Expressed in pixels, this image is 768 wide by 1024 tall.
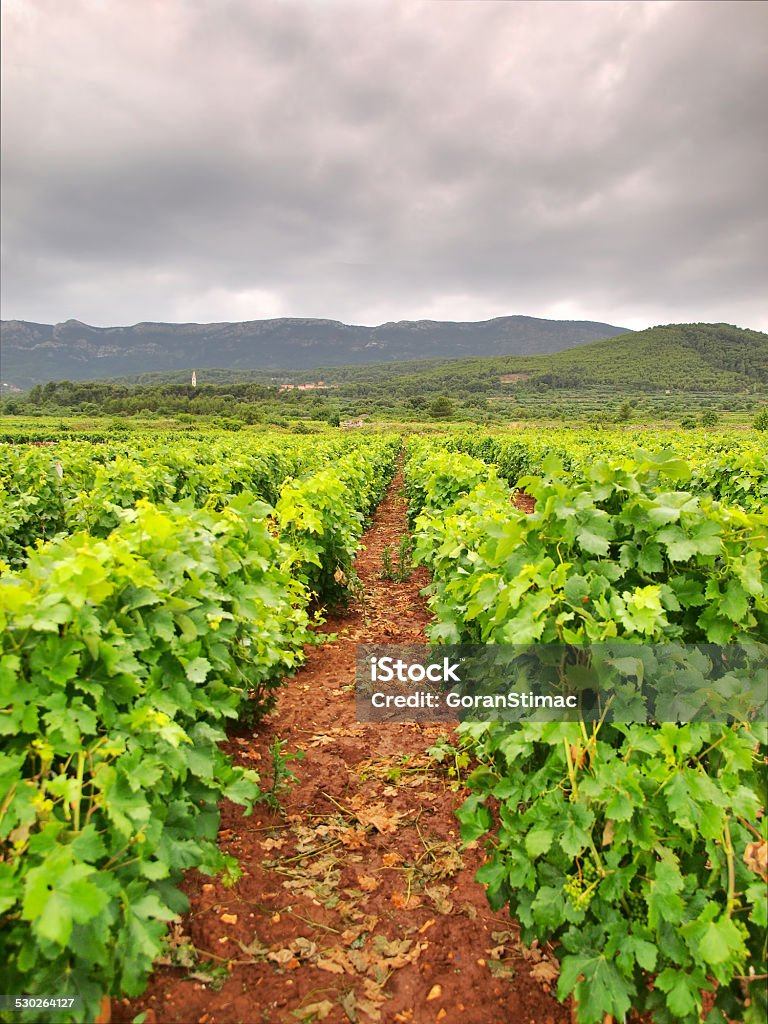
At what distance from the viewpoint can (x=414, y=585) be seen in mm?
9000

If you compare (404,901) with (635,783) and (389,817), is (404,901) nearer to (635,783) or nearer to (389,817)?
(389,817)

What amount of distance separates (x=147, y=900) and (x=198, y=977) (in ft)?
2.52

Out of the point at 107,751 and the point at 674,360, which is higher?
the point at 674,360

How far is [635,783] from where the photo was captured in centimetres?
227

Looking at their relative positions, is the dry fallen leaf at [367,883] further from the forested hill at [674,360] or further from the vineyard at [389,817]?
the forested hill at [674,360]

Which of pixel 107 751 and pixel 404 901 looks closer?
pixel 107 751

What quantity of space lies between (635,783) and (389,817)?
1.93 m

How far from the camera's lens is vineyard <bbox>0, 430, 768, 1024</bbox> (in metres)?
2.07

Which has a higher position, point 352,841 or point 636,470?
point 636,470

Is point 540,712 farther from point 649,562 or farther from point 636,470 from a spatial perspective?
point 636,470

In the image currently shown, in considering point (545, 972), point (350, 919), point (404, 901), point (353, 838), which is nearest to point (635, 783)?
point (545, 972)

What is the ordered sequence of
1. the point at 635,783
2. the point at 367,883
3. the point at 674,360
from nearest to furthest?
the point at 635,783, the point at 367,883, the point at 674,360

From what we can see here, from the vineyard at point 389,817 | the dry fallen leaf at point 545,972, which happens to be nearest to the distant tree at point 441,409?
the vineyard at point 389,817

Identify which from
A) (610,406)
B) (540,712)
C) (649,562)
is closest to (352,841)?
(540,712)
